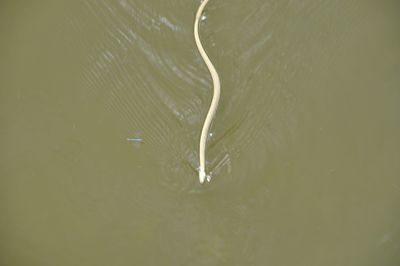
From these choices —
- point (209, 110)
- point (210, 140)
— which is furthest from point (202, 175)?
point (209, 110)

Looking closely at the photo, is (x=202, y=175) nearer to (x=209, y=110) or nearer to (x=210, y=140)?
(x=210, y=140)

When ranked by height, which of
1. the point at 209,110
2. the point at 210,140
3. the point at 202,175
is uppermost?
the point at 209,110

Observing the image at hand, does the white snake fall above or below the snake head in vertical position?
above

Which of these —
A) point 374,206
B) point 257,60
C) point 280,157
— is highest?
point 257,60

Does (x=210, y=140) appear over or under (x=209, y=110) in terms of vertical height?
under

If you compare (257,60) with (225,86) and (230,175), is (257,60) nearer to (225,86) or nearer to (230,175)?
(225,86)

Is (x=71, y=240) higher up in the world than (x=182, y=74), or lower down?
lower down

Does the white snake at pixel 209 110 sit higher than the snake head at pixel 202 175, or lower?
higher

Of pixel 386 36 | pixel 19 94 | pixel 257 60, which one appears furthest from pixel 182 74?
pixel 386 36
